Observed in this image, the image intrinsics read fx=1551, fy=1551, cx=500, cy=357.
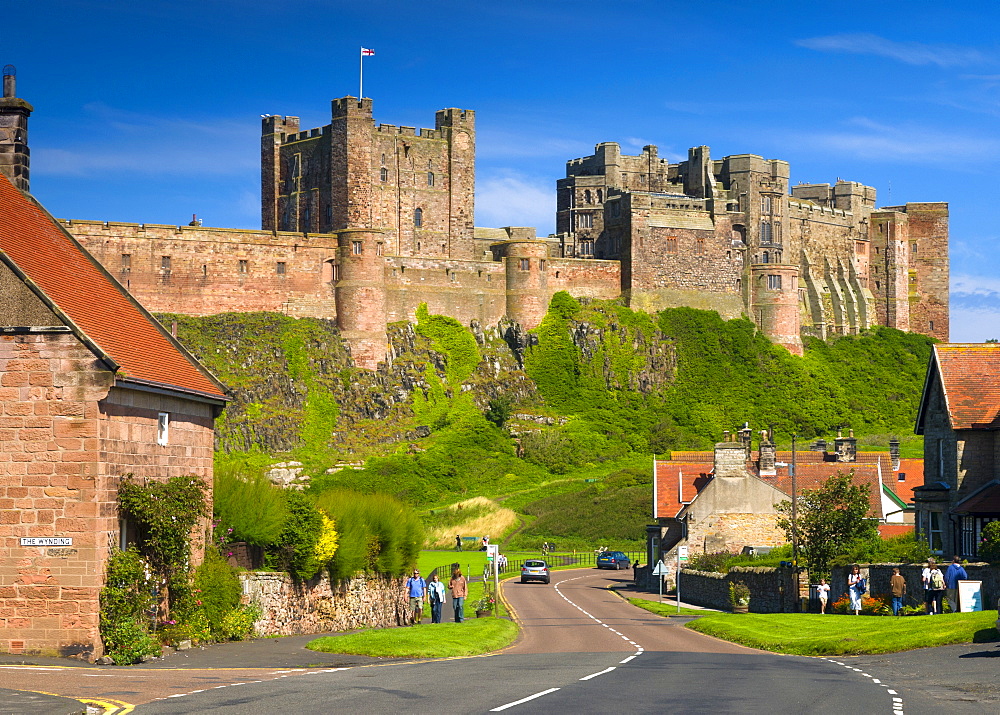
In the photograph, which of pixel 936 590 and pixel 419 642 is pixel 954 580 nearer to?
pixel 936 590

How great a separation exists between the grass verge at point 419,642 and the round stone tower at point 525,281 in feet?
252

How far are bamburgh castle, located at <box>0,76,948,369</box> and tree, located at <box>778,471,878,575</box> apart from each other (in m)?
55.4

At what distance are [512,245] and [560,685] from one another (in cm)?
8917

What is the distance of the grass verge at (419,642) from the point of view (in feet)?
93.9

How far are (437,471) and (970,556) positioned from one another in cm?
5486

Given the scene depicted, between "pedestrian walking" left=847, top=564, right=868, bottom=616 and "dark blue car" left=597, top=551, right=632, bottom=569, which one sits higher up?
"pedestrian walking" left=847, top=564, right=868, bottom=616

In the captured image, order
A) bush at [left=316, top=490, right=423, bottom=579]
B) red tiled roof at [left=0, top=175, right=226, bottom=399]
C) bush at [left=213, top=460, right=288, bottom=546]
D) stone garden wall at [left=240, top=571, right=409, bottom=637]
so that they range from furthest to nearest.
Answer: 1. bush at [left=316, top=490, right=423, bottom=579]
2. bush at [left=213, top=460, right=288, bottom=546]
3. stone garden wall at [left=240, top=571, right=409, bottom=637]
4. red tiled roof at [left=0, top=175, right=226, bottom=399]

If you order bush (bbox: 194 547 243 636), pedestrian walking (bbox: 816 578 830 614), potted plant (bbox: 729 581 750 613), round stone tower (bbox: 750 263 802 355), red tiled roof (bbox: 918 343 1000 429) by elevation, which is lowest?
potted plant (bbox: 729 581 750 613)

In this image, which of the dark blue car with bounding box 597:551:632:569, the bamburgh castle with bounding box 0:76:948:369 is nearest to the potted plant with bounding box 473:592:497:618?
the dark blue car with bounding box 597:551:632:569

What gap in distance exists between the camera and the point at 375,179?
343 feet

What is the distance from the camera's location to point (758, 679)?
2403 centimetres

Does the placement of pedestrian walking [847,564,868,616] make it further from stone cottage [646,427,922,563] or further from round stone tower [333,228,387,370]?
round stone tower [333,228,387,370]

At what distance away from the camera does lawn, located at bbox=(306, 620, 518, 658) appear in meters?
28.6

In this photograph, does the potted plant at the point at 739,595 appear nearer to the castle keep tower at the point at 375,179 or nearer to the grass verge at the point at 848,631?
the grass verge at the point at 848,631
